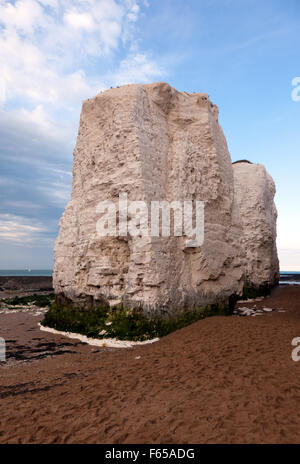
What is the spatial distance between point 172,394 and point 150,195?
5.75 m

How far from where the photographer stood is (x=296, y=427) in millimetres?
2658

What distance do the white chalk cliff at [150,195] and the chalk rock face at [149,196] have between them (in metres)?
0.03

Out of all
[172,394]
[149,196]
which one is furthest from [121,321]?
[172,394]

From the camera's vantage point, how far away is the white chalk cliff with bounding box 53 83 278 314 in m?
8.15

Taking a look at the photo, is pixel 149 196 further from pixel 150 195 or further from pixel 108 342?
pixel 108 342

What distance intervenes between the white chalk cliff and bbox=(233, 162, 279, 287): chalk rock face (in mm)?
8644

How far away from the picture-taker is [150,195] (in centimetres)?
837

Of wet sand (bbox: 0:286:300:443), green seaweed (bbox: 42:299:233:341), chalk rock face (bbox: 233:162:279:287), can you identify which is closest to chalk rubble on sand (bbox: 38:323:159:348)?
green seaweed (bbox: 42:299:233:341)

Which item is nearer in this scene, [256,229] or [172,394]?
[172,394]

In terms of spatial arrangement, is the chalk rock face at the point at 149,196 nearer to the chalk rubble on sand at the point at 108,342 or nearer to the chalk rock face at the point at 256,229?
the chalk rubble on sand at the point at 108,342

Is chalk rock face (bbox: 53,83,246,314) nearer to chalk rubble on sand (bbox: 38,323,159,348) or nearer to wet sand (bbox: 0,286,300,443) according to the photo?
chalk rubble on sand (bbox: 38,323,159,348)

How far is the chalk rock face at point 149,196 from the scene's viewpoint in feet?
26.7

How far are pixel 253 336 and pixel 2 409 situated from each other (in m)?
4.17
